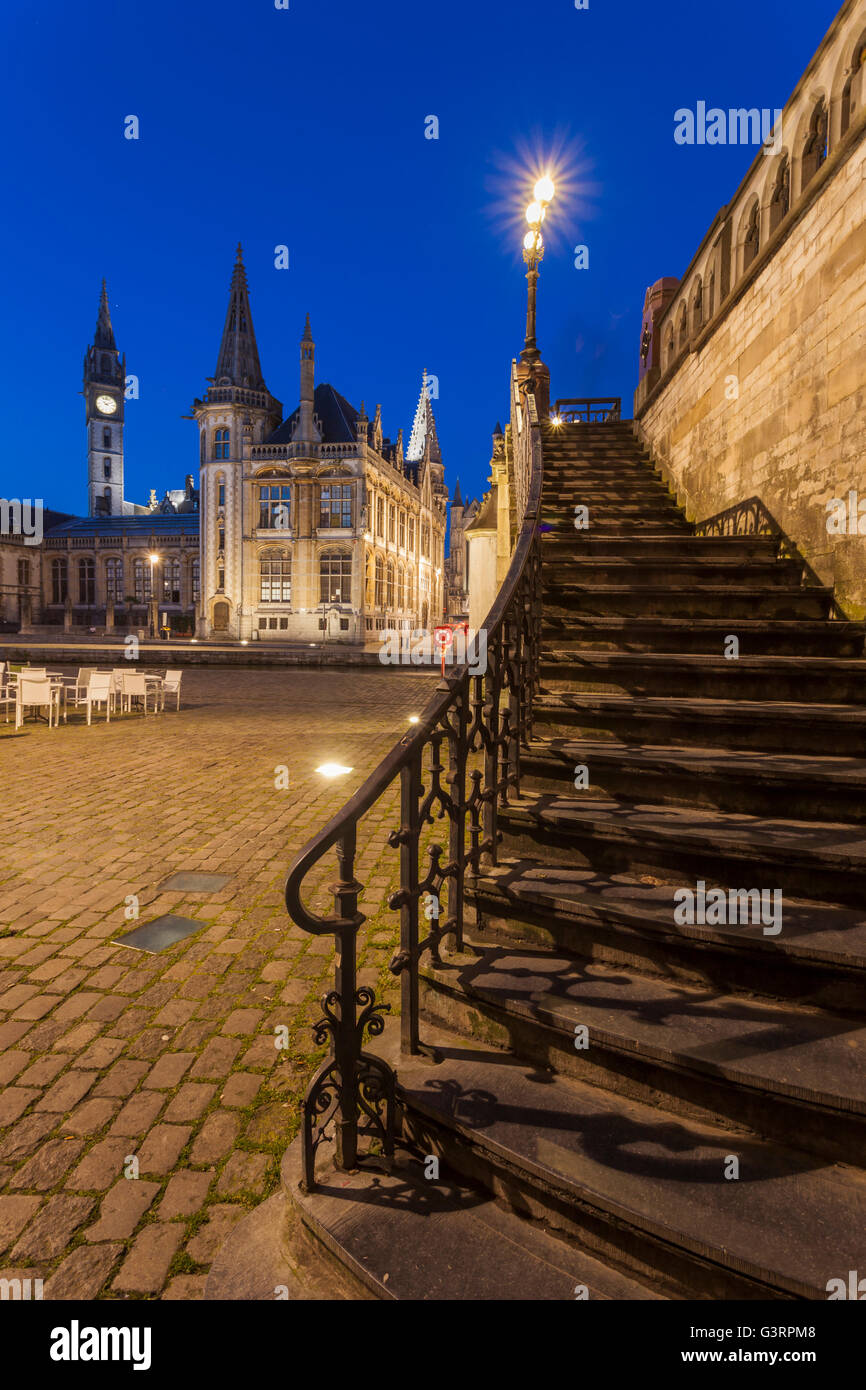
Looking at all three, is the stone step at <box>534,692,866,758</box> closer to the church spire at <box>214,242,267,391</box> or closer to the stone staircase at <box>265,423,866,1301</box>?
the stone staircase at <box>265,423,866,1301</box>

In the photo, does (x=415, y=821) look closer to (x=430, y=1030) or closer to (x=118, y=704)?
(x=430, y=1030)

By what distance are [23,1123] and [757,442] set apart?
7.62 metres

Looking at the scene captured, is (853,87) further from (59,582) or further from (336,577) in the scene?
(59,582)

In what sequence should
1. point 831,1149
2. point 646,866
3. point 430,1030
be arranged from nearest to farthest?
1. point 831,1149
2. point 430,1030
3. point 646,866

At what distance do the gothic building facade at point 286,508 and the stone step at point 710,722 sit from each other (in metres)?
43.8

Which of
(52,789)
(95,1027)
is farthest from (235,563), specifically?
(95,1027)

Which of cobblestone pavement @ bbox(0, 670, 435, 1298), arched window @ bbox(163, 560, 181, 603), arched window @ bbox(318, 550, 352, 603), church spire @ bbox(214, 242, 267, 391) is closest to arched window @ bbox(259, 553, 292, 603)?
arched window @ bbox(318, 550, 352, 603)

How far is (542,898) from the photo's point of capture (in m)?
2.72

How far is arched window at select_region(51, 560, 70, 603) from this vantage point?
6444 centimetres

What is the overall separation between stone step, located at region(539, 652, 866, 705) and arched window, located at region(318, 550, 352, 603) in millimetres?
43953

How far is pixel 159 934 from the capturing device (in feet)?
13.1

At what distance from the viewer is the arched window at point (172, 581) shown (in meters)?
61.9

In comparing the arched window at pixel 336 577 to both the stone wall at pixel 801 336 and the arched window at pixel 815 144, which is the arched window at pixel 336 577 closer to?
the stone wall at pixel 801 336
